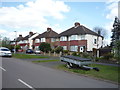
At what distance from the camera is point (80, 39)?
4662 centimetres

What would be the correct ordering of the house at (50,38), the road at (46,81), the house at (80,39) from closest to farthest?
1. the road at (46,81)
2. the house at (80,39)
3. the house at (50,38)

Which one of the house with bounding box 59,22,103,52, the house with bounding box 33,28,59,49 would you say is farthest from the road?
the house with bounding box 33,28,59,49

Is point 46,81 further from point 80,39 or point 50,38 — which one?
point 50,38

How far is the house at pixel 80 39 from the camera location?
4606 centimetres

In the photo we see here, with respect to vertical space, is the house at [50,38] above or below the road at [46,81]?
above

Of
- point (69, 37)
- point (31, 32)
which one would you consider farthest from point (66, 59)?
point (31, 32)

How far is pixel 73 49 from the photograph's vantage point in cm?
4822

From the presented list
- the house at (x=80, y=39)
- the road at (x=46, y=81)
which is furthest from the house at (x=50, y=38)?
the road at (x=46, y=81)

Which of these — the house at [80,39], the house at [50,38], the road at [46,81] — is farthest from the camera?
the house at [50,38]

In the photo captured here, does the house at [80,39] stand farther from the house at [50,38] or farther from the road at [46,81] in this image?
the road at [46,81]

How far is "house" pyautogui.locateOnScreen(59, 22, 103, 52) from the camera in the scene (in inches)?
1813

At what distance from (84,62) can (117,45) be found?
3483 millimetres

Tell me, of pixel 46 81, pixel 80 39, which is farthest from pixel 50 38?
pixel 46 81

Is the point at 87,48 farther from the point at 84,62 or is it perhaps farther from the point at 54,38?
the point at 84,62
